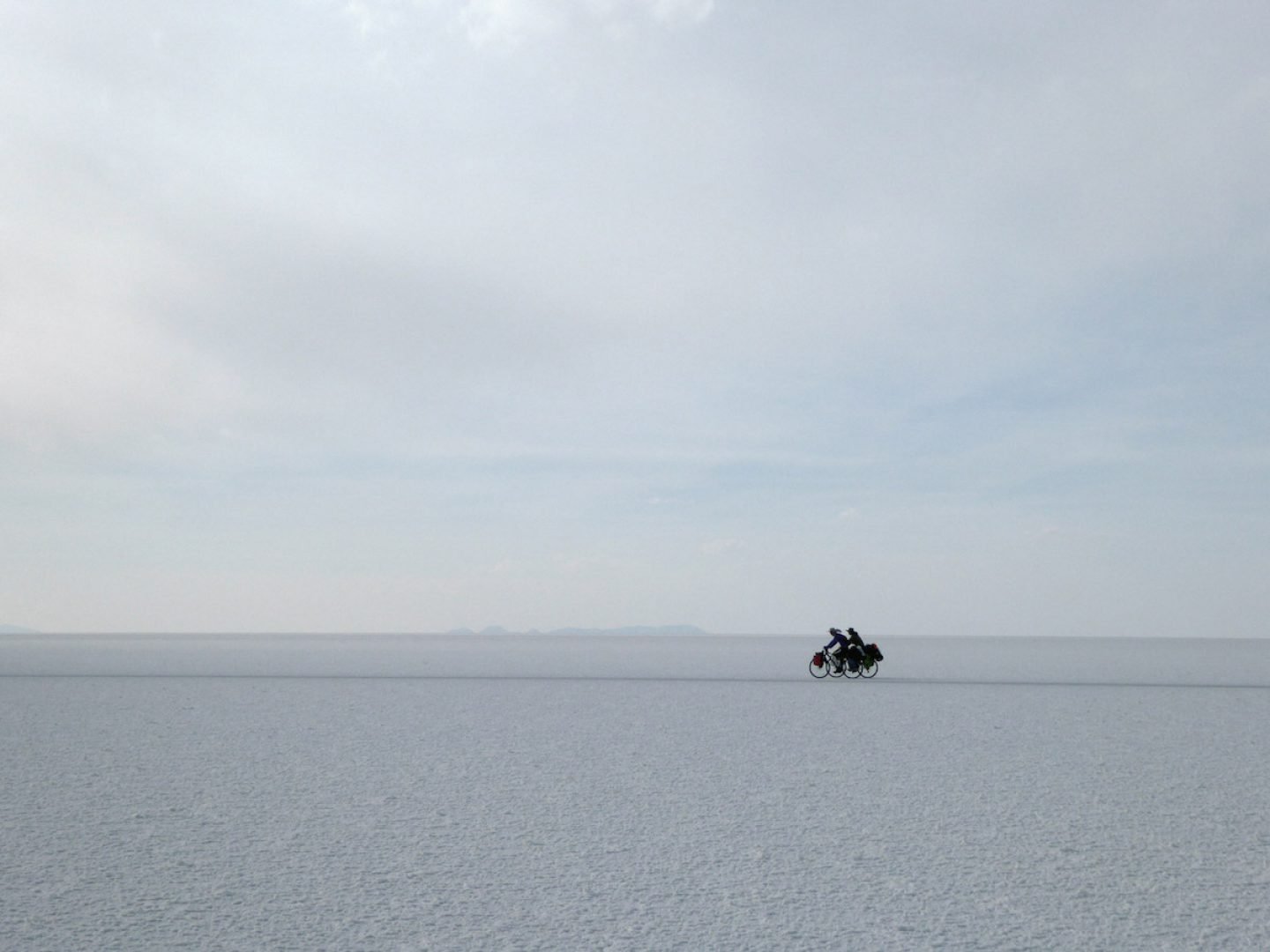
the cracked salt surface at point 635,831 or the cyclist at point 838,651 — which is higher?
the cyclist at point 838,651

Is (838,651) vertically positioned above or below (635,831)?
above

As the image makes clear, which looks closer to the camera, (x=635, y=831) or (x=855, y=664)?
(x=635, y=831)

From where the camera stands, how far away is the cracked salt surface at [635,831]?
22.0 feet

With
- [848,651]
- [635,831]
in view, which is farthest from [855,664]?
[635,831]

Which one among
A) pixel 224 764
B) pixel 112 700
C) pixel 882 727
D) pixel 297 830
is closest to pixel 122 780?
pixel 224 764

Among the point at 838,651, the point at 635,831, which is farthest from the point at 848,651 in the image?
the point at 635,831

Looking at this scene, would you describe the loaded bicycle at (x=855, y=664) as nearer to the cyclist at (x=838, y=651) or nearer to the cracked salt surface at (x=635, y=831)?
the cyclist at (x=838, y=651)

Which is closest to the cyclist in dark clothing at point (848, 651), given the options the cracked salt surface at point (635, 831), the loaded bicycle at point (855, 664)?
the loaded bicycle at point (855, 664)

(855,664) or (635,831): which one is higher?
(855,664)

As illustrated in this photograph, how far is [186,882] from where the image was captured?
7.73 meters

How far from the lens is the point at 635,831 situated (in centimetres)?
925

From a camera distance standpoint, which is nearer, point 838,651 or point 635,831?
point 635,831

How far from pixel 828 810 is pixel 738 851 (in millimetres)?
2043

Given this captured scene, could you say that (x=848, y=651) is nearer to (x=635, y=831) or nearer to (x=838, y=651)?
(x=838, y=651)
